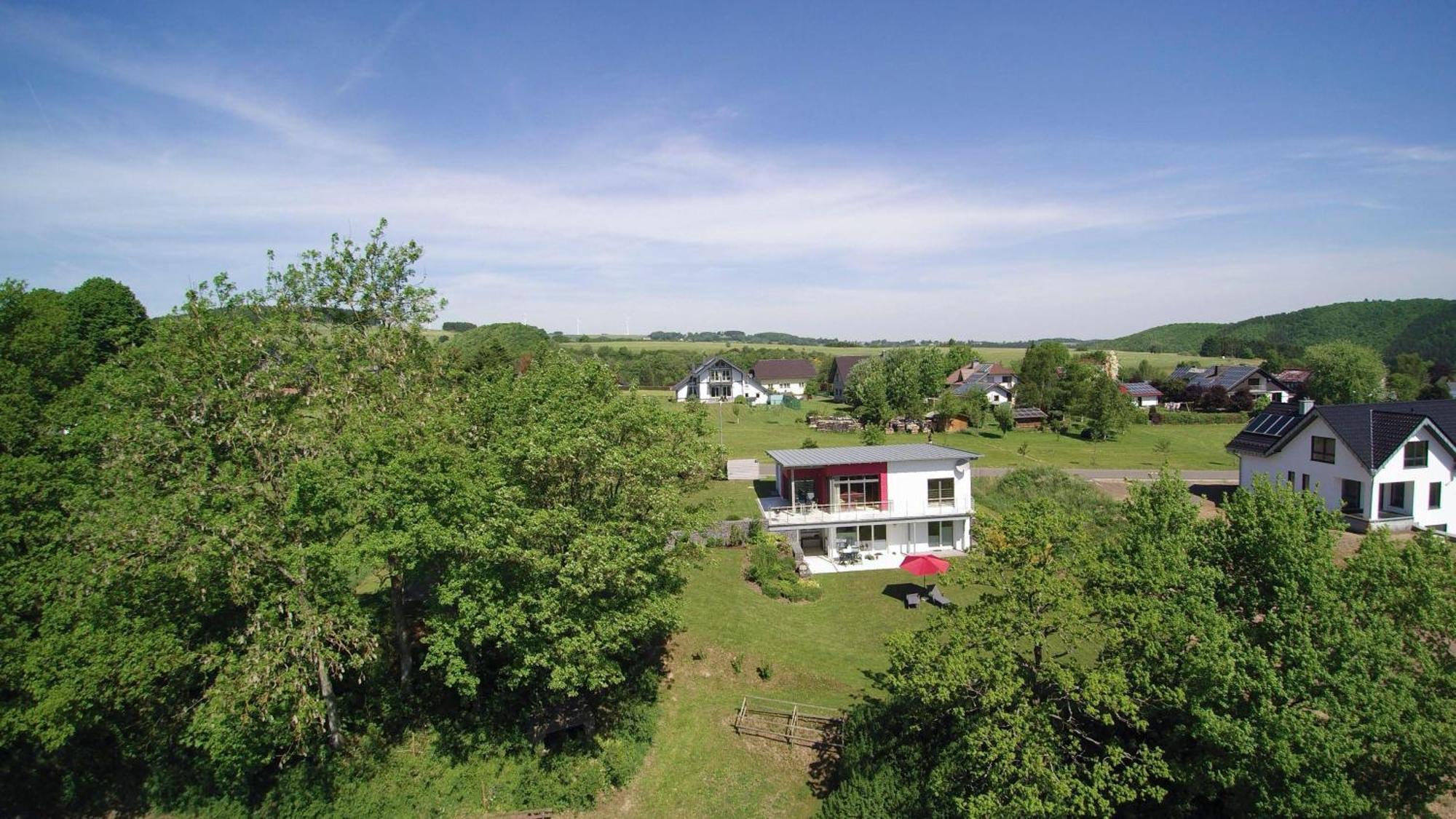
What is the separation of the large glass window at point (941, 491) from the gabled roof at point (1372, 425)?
74.6 feet

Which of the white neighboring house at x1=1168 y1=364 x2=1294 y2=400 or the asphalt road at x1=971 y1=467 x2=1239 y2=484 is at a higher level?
the white neighboring house at x1=1168 y1=364 x2=1294 y2=400

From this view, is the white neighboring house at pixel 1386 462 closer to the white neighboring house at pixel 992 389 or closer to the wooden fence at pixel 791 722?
the wooden fence at pixel 791 722

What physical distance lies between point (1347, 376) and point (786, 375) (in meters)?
67.4

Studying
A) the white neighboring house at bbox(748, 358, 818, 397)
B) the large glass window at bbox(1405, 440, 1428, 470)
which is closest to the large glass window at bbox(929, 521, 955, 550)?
the large glass window at bbox(1405, 440, 1428, 470)

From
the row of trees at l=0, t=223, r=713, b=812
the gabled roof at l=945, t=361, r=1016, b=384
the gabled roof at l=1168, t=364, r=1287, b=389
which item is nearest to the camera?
the row of trees at l=0, t=223, r=713, b=812

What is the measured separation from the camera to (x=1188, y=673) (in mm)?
15289

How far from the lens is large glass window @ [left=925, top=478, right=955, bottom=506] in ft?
126

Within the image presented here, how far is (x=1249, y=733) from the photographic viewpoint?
47.6ft

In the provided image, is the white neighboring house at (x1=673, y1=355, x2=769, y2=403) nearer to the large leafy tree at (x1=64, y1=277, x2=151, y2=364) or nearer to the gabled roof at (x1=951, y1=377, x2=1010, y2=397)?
the gabled roof at (x1=951, y1=377, x2=1010, y2=397)

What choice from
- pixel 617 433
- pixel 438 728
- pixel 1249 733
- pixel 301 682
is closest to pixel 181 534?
pixel 301 682

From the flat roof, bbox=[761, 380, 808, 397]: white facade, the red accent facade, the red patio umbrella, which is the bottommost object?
the red patio umbrella

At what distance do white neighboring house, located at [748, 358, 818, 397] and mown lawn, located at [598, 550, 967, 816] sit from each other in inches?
2961

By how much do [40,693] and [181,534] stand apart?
5115 millimetres

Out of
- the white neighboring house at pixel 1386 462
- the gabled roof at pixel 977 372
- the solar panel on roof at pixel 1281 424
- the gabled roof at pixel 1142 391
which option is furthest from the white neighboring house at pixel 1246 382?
the white neighboring house at pixel 1386 462
